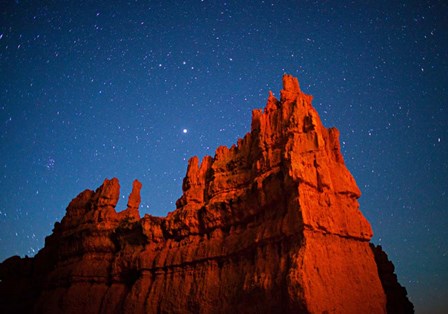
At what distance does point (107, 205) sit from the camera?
35.0 meters

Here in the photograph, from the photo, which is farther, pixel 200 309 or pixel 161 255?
pixel 161 255

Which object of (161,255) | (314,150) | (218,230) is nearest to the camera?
(314,150)

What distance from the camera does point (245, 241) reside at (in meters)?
20.7

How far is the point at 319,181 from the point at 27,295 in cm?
3918

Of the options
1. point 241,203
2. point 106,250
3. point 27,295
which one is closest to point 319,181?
point 241,203

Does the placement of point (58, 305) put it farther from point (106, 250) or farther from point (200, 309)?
point (200, 309)

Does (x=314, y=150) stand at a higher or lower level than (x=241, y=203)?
higher

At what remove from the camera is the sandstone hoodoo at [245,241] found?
16219mm

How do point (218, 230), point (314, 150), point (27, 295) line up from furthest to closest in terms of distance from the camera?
point (27, 295) < point (218, 230) < point (314, 150)

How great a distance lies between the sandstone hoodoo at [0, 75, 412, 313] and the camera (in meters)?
16.2

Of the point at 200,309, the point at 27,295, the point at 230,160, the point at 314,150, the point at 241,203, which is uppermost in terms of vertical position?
the point at 230,160

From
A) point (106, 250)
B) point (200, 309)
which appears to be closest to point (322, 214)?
point (200, 309)

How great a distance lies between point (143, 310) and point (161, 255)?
4.33m

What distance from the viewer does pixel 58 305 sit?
98.7ft
